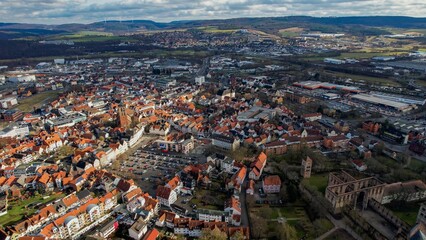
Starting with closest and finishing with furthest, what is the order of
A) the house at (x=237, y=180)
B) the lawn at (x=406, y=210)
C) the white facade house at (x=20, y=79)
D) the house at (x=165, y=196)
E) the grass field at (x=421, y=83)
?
1. the lawn at (x=406, y=210)
2. the house at (x=165, y=196)
3. the house at (x=237, y=180)
4. the grass field at (x=421, y=83)
5. the white facade house at (x=20, y=79)

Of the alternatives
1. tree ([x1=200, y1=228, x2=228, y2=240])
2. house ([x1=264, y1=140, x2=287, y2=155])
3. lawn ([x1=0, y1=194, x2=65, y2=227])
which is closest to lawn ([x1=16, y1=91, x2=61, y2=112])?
lawn ([x1=0, y1=194, x2=65, y2=227])

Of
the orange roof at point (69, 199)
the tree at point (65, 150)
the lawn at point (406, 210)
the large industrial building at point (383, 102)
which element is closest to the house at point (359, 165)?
the lawn at point (406, 210)

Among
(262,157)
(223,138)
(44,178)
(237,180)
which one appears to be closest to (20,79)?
(44,178)

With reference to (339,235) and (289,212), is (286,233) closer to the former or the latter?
(289,212)

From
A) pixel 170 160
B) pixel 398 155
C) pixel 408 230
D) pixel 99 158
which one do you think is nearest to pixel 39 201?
pixel 99 158

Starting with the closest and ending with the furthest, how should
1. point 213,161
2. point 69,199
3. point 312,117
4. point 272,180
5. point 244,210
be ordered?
point 244,210, point 69,199, point 272,180, point 213,161, point 312,117

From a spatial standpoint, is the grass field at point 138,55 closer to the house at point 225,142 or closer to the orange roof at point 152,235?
the house at point 225,142
